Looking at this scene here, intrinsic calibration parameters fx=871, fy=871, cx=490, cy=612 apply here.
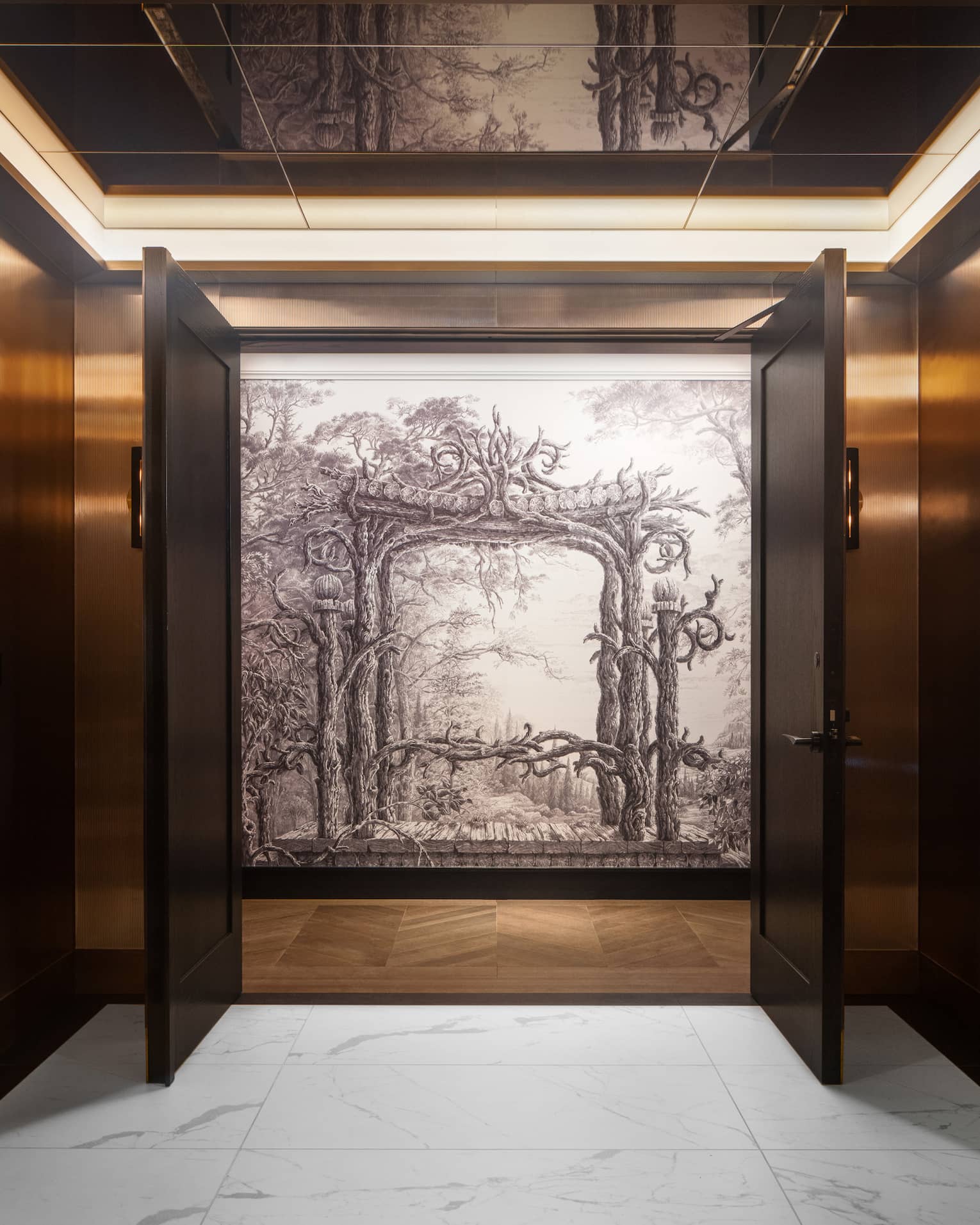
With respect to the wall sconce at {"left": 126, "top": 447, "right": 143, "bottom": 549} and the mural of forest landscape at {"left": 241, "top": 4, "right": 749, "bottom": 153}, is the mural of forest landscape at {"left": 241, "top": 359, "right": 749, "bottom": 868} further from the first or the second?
the mural of forest landscape at {"left": 241, "top": 4, "right": 749, "bottom": 153}

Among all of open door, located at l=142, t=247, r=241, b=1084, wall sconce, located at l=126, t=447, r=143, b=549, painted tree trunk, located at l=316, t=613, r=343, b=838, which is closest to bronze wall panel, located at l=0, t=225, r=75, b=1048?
wall sconce, located at l=126, t=447, r=143, b=549

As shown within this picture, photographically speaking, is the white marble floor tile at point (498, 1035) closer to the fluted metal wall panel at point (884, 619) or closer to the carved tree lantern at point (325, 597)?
the fluted metal wall panel at point (884, 619)

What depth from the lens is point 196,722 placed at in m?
2.80

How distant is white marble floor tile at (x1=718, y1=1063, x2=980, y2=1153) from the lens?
2236 mm

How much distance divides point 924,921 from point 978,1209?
1405 mm

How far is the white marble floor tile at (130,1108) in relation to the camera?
2234 millimetres

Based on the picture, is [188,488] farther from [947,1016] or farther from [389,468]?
[947,1016]

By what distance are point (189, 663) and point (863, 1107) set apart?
2.33 meters

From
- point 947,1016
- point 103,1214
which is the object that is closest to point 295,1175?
point 103,1214

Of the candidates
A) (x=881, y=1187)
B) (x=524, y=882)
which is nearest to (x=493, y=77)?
(x=881, y=1187)

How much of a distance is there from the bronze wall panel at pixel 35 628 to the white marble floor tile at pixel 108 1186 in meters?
0.79

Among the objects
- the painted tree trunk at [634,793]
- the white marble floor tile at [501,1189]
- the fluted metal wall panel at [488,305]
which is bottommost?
the white marble floor tile at [501,1189]

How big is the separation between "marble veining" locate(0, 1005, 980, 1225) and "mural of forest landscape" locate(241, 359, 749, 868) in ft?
4.39

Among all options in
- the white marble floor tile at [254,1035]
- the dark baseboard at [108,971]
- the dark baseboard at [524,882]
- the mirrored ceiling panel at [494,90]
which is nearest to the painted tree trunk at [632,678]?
the dark baseboard at [524,882]
